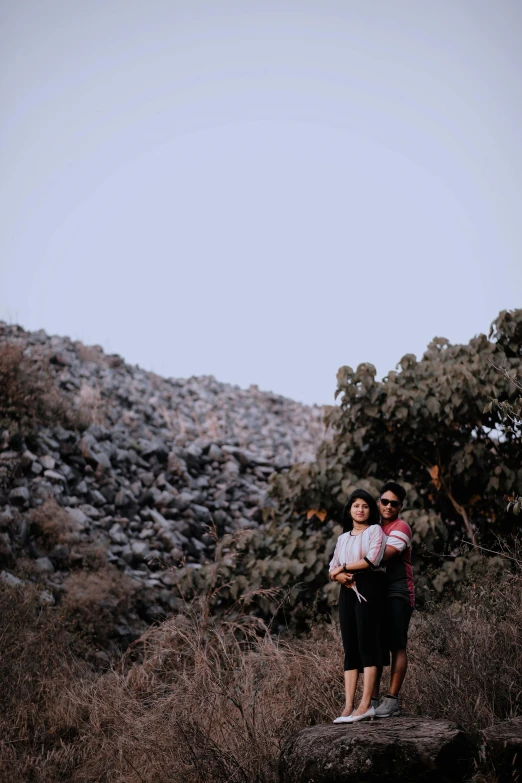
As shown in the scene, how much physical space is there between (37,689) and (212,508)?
222 inches

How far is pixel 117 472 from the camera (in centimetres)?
1201

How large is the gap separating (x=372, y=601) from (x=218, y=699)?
1756mm

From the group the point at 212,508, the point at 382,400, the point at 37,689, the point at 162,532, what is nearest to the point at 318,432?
the point at 212,508

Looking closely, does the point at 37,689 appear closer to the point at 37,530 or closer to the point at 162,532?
the point at 37,530

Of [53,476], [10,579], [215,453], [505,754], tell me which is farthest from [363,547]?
[215,453]

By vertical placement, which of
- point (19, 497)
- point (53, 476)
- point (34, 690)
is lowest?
point (34, 690)

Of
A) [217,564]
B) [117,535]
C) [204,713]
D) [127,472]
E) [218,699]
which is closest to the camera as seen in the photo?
[204,713]

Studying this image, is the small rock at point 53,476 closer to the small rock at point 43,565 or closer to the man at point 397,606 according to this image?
the small rock at point 43,565

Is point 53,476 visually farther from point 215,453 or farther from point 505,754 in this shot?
point 505,754

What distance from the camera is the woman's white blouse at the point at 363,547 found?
14.6 feet

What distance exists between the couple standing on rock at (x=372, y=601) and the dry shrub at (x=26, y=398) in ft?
24.6

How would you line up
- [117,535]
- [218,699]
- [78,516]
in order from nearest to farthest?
[218,699], [78,516], [117,535]

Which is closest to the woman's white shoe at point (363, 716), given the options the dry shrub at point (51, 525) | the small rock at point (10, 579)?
the small rock at point (10, 579)

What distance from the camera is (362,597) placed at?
177 inches
